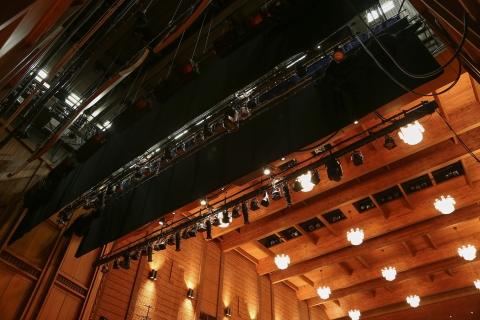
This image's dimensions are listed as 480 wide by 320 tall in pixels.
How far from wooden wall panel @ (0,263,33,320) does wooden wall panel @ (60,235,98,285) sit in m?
0.79

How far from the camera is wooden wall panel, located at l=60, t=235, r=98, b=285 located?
24.4ft

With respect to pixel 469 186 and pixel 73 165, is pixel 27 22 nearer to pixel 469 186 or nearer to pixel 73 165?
pixel 73 165

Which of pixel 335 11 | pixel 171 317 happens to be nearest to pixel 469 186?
pixel 335 11

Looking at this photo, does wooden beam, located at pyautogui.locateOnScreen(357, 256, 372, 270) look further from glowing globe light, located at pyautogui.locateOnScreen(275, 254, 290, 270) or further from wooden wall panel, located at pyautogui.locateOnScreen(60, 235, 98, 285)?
wooden wall panel, located at pyautogui.locateOnScreen(60, 235, 98, 285)

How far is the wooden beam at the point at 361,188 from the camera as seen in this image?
6.92 metres

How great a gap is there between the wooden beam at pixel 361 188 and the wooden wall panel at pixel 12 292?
15.0 feet

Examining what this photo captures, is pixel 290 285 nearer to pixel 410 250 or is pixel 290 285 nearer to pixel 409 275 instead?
pixel 409 275

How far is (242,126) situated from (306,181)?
4.92 ft

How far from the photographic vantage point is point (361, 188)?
311 inches

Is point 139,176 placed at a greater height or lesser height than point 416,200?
lesser

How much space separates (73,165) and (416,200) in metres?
8.53

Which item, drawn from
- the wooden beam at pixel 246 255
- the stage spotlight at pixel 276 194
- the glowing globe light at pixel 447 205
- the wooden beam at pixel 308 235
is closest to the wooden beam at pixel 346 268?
the wooden beam at pixel 308 235

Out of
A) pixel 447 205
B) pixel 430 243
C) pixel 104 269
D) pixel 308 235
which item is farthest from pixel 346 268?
pixel 104 269

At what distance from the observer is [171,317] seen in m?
8.08
